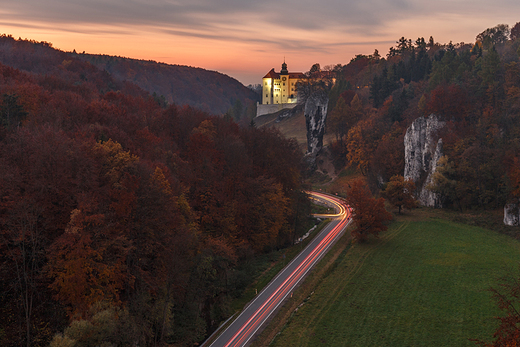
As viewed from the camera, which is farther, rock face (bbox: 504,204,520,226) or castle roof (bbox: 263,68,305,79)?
castle roof (bbox: 263,68,305,79)

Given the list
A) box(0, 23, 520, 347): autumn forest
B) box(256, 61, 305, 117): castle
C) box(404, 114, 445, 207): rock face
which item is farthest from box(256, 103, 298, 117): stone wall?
box(404, 114, 445, 207): rock face

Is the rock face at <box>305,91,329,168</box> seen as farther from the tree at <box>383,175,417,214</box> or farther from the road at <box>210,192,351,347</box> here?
the road at <box>210,192,351,347</box>

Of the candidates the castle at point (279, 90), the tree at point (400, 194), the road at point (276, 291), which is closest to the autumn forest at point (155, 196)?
the tree at point (400, 194)

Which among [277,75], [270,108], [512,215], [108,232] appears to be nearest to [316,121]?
[512,215]

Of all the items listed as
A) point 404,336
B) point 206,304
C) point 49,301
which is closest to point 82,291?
point 49,301

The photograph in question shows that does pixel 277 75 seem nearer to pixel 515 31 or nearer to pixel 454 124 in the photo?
pixel 515 31

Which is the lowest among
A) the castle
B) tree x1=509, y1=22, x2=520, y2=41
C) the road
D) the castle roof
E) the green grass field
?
the road
